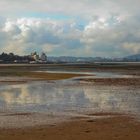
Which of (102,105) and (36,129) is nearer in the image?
(36,129)

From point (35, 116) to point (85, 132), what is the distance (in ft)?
15.3

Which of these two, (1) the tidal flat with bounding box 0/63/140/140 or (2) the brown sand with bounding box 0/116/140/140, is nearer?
(2) the brown sand with bounding box 0/116/140/140

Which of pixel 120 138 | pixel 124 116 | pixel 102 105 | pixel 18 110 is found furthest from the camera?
pixel 102 105

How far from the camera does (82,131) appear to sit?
13.7 metres

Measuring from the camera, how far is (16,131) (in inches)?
543

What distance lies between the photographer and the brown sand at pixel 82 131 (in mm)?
12648

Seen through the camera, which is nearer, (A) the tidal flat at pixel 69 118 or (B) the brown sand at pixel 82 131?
(B) the brown sand at pixel 82 131

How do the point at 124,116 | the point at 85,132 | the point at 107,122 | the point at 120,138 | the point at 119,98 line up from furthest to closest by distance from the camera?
the point at 119,98 → the point at 124,116 → the point at 107,122 → the point at 85,132 → the point at 120,138

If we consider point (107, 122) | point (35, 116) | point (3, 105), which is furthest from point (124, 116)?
point (3, 105)

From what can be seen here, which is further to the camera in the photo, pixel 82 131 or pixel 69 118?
pixel 69 118

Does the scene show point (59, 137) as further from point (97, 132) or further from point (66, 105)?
point (66, 105)

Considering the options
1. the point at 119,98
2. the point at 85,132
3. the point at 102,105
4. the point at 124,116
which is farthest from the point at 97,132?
the point at 119,98

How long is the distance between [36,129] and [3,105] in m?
8.02

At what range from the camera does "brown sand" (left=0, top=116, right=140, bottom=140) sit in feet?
41.5
